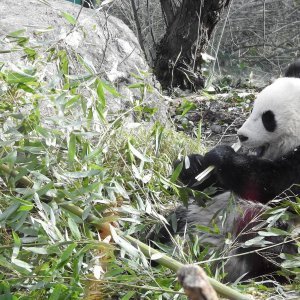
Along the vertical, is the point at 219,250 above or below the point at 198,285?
below

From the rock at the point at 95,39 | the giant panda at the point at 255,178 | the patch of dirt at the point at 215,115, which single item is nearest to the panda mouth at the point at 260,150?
the giant panda at the point at 255,178

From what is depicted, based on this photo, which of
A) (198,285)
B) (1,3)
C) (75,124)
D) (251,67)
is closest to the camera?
(198,285)

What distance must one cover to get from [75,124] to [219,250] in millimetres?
889

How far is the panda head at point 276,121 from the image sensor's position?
12.2 ft

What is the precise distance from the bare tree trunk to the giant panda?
2.83 metres

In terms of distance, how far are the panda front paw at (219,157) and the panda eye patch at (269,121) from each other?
27cm

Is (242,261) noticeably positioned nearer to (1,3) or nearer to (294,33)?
(1,3)

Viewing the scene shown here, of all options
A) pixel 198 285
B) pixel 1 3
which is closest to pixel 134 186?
pixel 198 285

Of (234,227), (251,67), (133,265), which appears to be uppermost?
(133,265)

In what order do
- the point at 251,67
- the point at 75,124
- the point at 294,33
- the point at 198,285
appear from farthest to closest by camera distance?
1. the point at 294,33
2. the point at 251,67
3. the point at 75,124
4. the point at 198,285

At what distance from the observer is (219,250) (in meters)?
3.15

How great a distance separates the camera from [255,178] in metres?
3.56

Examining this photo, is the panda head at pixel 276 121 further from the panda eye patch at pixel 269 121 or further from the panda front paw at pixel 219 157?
the panda front paw at pixel 219 157

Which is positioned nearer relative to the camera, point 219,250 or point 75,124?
point 75,124
